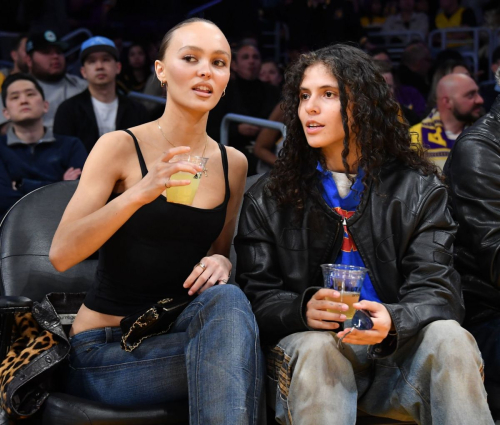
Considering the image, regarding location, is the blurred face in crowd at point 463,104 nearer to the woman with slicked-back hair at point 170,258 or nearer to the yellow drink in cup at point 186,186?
the woman with slicked-back hair at point 170,258

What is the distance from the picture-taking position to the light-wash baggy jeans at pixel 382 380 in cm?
209

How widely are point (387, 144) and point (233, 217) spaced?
597 mm

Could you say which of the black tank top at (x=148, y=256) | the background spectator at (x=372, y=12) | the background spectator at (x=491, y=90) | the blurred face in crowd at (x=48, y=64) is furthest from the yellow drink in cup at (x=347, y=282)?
the background spectator at (x=372, y=12)

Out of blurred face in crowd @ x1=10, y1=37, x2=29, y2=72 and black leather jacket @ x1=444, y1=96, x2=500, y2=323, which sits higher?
blurred face in crowd @ x1=10, y1=37, x2=29, y2=72

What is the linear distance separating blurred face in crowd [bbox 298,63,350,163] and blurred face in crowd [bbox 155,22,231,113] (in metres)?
0.29

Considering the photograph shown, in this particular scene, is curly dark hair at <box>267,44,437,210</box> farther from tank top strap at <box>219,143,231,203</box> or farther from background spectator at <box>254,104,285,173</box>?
background spectator at <box>254,104,285,173</box>

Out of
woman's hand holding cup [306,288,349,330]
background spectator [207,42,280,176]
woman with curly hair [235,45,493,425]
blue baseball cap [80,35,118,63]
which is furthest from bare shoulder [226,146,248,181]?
blue baseball cap [80,35,118,63]

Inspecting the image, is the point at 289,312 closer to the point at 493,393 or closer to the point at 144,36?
the point at 493,393

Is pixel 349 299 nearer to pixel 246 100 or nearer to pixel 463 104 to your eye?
pixel 463 104

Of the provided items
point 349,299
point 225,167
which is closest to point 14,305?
point 225,167

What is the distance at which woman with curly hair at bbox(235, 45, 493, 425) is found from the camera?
2145 millimetres

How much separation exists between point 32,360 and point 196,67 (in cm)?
106

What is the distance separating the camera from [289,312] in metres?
2.29

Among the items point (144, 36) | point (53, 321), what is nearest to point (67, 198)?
point (53, 321)
